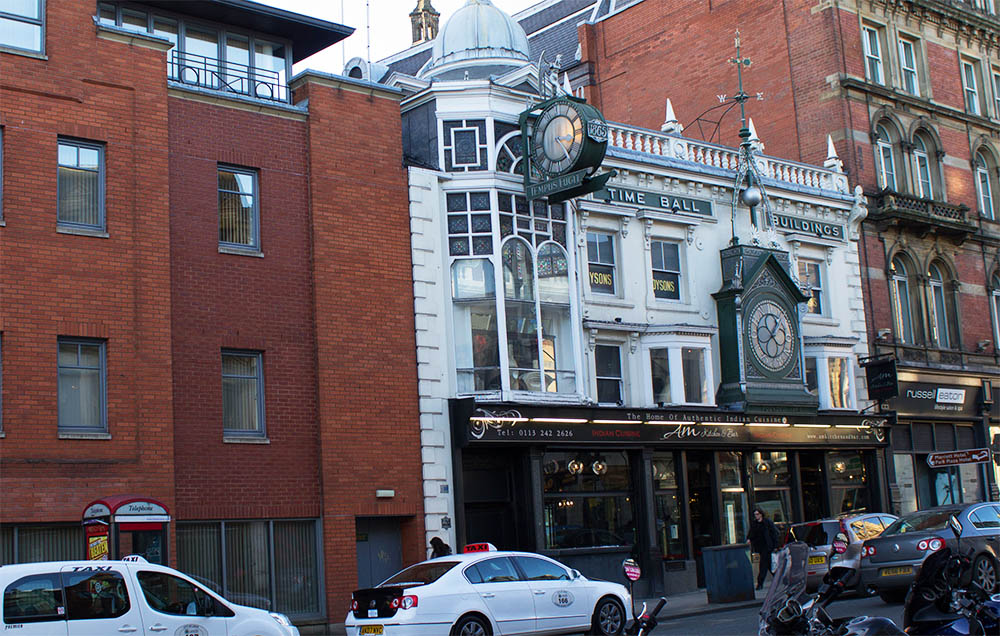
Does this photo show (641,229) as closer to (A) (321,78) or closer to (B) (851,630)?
(A) (321,78)

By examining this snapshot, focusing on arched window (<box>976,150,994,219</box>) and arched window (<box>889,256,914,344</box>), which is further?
arched window (<box>976,150,994,219</box>)

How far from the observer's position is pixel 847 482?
3284cm

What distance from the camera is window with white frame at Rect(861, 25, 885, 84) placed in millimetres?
36656

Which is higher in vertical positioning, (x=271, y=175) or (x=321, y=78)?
(x=321, y=78)

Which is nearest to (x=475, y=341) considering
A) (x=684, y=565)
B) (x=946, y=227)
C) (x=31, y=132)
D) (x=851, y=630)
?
(x=684, y=565)

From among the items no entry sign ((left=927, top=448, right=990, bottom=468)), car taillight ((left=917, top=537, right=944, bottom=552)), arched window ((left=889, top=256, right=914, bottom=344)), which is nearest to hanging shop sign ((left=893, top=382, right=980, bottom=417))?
arched window ((left=889, top=256, right=914, bottom=344))

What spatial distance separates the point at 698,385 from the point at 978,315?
44.9 feet

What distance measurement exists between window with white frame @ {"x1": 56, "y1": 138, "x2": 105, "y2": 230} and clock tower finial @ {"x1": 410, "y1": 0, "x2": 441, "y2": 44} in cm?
3162

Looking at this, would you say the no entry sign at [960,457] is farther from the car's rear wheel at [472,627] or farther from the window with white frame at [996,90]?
the car's rear wheel at [472,627]

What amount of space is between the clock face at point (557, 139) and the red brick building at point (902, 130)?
12354 millimetres

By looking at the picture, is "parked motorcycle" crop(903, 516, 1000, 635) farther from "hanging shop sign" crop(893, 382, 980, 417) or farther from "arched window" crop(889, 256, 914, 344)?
"arched window" crop(889, 256, 914, 344)

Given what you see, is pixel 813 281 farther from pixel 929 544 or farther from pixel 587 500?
pixel 929 544

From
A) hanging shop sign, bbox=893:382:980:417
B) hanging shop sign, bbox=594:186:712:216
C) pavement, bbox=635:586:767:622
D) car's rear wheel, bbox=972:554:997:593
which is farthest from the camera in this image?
hanging shop sign, bbox=893:382:980:417

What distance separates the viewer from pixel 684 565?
27.6 meters
